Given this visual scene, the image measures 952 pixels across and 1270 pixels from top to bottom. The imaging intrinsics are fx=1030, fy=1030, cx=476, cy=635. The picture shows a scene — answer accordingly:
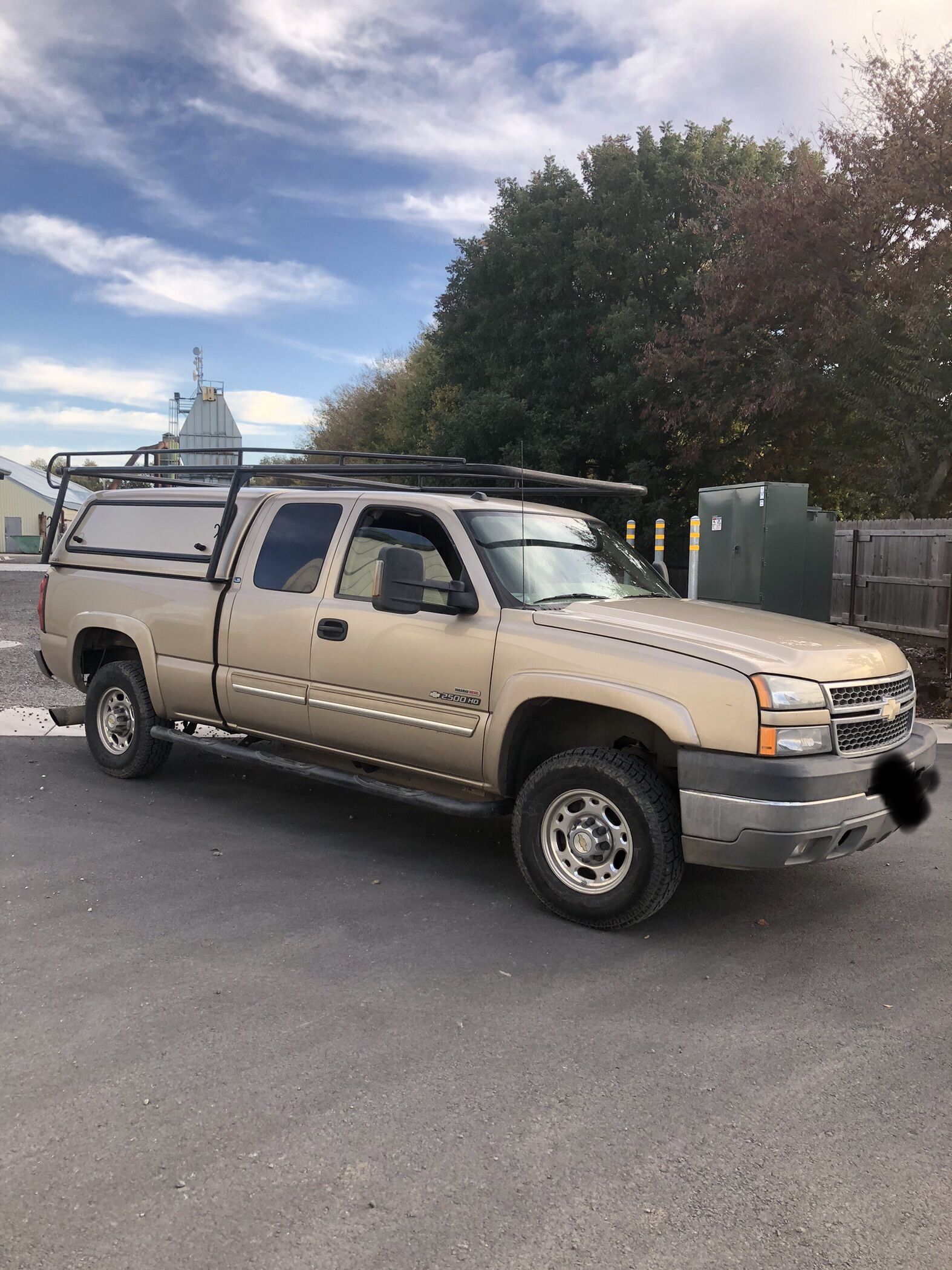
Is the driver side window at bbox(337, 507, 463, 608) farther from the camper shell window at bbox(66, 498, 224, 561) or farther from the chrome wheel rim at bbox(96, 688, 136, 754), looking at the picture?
the chrome wheel rim at bbox(96, 688, 136, 754)

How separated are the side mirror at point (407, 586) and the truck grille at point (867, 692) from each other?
169cm

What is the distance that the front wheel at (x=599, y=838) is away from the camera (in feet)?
14.3

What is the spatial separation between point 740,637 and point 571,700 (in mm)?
793

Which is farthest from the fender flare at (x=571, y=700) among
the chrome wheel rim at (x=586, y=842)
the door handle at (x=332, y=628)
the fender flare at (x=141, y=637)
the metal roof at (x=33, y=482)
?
the metal roof at (x=33, y=482)

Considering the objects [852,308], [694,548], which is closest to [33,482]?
[852,308]

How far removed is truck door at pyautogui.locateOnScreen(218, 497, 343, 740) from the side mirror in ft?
2.48

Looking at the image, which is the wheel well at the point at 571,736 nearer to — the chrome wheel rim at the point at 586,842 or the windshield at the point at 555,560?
the chrome wheel rim at the point at 586,842

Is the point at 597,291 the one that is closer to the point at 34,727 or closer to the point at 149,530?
the point at 34,727

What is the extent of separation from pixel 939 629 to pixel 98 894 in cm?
1133

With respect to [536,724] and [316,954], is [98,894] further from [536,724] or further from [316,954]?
[536,724]

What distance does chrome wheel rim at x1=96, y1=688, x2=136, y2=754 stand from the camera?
6980 mm

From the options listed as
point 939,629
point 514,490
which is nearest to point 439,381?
point 939,629

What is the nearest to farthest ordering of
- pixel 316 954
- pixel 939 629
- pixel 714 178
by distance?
pixel 316 954
pixel 939 629
pixel 714 178

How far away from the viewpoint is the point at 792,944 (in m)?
4.43
